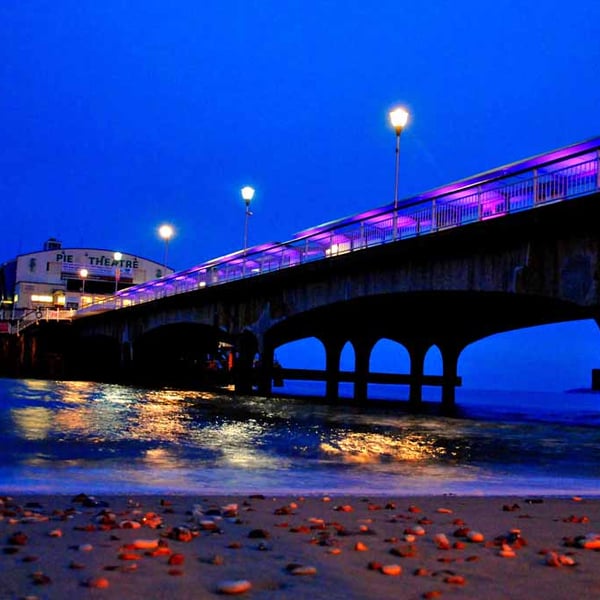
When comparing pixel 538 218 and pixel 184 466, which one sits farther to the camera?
pixel 538 218

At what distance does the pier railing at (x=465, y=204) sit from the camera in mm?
18641

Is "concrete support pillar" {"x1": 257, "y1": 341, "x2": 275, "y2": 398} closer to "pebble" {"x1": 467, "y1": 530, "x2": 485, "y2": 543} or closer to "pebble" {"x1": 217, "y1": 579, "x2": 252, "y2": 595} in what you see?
"pebble" {"x1": 467, "y1": 530, "x2": 485, "y2": 543}

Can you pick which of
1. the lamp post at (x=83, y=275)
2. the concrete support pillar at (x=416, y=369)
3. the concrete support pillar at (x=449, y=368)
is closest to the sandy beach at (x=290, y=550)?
the concrete support pillar at (x=449, y=368)

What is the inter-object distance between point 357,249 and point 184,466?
16168 mm

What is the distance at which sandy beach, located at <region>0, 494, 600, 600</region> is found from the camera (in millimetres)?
4191

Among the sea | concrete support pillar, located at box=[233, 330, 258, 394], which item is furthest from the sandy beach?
concrete support pillar, located at box=[233, 330, 258, 394]

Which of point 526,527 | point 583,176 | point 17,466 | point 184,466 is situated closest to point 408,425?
point 583,176

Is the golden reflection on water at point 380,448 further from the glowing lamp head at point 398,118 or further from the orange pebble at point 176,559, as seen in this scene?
the glowing lamp head at point 398,118

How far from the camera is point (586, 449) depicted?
15938 millimetres

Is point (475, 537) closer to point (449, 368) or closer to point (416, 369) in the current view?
point (449, 368)

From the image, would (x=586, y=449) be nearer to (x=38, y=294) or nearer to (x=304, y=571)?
(x=304, y=571)

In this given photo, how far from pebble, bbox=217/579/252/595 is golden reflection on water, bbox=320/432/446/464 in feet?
28.3

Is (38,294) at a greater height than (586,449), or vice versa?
(38,294)

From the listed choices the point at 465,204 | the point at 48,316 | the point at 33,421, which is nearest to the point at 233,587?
the point at 33,421
